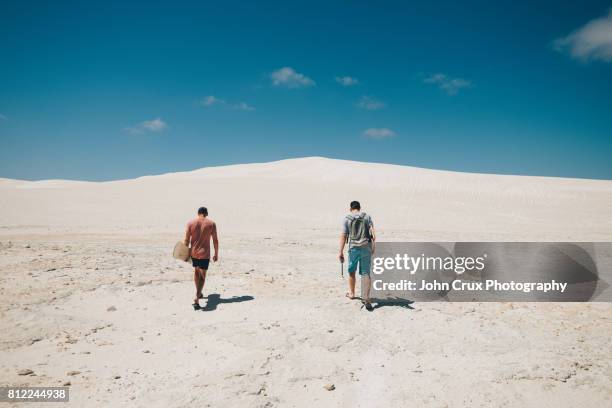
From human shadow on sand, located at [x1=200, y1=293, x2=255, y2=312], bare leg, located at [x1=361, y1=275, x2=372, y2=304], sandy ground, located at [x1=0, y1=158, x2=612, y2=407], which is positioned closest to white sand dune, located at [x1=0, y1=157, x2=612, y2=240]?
sandy ground, located at [x1=0, y1=158, x2=612, y2=407]

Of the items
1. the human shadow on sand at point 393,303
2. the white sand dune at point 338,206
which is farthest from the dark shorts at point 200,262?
the white sand dune at point 338,206

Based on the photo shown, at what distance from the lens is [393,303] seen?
23.2 ft

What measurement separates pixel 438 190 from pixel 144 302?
35789 millimetres

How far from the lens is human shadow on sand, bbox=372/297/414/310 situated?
6.92m

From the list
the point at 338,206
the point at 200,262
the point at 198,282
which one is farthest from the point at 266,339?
the point at 338,206

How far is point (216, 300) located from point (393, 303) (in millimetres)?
3407

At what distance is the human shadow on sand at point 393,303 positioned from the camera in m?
6.92

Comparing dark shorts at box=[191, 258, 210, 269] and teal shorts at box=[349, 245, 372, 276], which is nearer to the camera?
teal shorts at box=[349, 245, 372, 276]

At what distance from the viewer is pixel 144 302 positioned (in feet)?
23.0

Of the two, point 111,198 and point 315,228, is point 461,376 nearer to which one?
point 315,228

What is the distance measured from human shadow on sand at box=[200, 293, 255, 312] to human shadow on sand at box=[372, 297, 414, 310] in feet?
8.03

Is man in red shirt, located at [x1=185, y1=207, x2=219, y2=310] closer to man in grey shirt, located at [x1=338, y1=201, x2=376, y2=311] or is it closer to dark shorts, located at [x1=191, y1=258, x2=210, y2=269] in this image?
dark shorts, located at [x1=191, y1=258, x2=210, y2=269]

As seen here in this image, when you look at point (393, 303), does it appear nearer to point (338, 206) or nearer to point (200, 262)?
point (200, 262)

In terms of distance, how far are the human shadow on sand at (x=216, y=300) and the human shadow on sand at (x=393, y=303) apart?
245 cm
